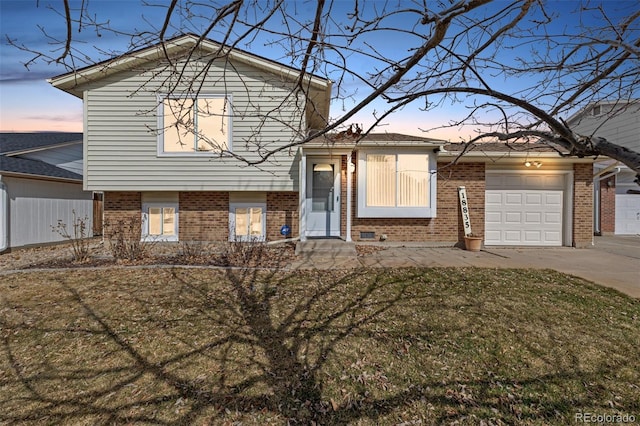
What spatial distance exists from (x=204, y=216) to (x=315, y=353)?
313 inches

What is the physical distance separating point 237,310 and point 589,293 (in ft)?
19.6

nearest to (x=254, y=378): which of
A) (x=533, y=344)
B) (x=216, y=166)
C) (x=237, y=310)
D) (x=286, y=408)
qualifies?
(x=286, y=408)

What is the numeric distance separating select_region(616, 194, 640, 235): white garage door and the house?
19.7 feet

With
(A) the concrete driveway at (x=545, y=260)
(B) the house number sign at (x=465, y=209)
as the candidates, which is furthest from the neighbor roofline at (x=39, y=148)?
(B) the house number sign at (x=465, y=209)

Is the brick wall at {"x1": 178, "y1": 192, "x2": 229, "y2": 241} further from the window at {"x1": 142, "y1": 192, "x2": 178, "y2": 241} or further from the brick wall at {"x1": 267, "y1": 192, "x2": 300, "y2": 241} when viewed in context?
the brick wall at {"x1": 267, "y1": 192, "x2": 300, "y2": 241}

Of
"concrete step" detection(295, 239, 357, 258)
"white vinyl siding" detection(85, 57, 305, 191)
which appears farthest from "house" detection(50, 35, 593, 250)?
"concrete step" detection(295, 239, 357, 258)

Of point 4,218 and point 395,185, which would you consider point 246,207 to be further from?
point 4,218

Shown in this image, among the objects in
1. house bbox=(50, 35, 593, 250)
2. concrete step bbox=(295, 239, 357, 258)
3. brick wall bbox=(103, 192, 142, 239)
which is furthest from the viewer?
brick wall bbox=(103, 192, 142, 239)

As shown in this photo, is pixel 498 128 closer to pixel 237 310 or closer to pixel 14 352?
pixel 237 310

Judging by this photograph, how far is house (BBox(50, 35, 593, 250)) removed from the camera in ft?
31.8

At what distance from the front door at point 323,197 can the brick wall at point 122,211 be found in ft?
18.2

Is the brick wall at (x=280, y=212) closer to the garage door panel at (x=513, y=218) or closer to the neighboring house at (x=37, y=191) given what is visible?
the garage door panel at (x=513, y=218)

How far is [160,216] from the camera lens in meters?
10.6

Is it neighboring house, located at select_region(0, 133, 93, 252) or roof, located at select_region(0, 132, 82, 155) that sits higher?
roof, located at select_region(0, 132, 82, 155)
